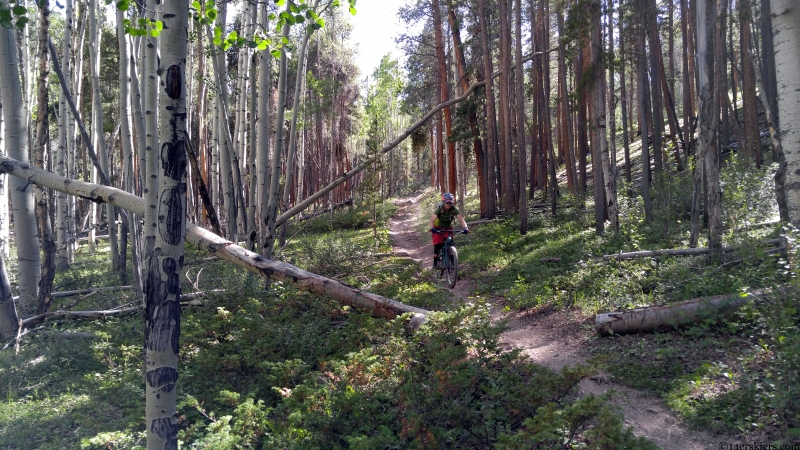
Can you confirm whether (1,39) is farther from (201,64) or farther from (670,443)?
(670,443)

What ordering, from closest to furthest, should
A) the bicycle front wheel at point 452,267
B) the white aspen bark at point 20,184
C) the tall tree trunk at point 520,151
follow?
the white aspen bark at point 20,184, the bicycle front wheel at point 452,267, the tall tree trunk at point 520,151

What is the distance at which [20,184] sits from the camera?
7480 mm

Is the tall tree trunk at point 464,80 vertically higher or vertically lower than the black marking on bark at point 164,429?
higher

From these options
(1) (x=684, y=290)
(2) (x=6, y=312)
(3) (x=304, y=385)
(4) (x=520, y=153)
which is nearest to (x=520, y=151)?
(4) (x=520, y=153)

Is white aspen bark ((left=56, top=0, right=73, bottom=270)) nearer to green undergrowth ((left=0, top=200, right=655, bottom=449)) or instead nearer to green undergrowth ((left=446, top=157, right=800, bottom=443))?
green undergrowth ((left=0, top=200, right=655, bottom=449))

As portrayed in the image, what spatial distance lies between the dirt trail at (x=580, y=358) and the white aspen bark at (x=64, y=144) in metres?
8.38

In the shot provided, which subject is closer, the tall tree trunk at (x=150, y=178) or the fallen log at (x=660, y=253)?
the tall tree trunk at (x=150, y=178)

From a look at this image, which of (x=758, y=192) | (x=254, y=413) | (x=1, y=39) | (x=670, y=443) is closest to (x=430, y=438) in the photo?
(x=254, y=413)

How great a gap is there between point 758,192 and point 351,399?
1017cm

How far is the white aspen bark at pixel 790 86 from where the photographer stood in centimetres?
591

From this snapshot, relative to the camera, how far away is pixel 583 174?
18906mm

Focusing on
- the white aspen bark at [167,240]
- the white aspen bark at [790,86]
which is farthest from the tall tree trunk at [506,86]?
the white aspen bark at [167,240]

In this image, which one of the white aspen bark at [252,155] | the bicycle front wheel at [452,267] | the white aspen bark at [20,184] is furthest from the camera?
the bicycle front wheel at [452,267]

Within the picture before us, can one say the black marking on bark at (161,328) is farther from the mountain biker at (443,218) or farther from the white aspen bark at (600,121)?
the white aspen bark at (600,121)
